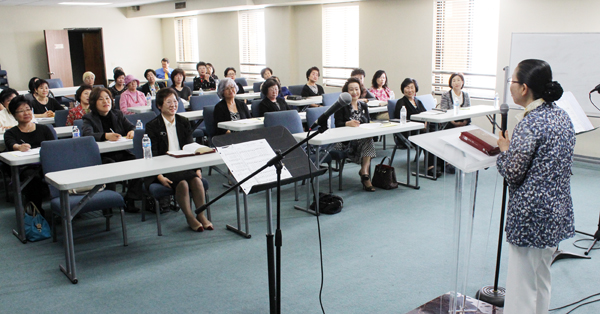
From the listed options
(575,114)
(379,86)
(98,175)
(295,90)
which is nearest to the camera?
(98,175)

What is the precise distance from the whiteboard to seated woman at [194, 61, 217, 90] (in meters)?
6.09

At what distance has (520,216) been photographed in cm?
236

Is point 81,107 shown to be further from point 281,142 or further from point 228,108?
point 281,142

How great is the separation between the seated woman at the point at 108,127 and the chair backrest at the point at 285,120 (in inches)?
53.7

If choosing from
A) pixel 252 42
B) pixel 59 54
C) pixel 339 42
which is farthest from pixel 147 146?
pixel 59 54

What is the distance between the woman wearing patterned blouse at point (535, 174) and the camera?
2281 mm

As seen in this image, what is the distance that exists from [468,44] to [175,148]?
18.9 ft

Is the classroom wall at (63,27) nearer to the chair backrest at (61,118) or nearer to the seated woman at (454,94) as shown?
the chair backrest at (61,118)

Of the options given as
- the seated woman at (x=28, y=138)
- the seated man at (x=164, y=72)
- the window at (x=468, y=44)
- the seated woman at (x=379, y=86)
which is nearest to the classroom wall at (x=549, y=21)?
the window at (x=468, y=44)

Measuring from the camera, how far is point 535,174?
2309mm

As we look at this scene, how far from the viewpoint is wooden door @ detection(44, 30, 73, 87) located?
1320 cm

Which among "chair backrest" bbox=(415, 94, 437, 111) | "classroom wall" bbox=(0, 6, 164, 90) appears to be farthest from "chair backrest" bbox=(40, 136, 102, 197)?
"classroom wall" bbox=(0, 6, 164, 90)

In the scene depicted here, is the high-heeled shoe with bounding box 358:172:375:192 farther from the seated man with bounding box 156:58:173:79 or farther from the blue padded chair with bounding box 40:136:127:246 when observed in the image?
the seated man with bounding box 156:58:173:79

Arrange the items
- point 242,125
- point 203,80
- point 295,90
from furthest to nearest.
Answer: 1. point 203,80
2. point 295,90
3. point 242,125
